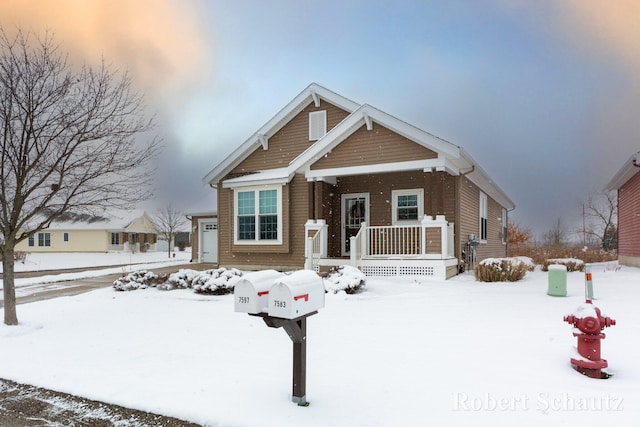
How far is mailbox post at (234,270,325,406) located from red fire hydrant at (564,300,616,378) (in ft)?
8.71

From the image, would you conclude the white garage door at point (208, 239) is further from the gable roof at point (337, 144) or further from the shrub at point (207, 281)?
the shrub at point (207, 281)

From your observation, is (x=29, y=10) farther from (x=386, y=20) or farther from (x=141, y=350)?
(x=386, y=20)

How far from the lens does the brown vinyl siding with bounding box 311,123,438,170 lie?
37.8ft

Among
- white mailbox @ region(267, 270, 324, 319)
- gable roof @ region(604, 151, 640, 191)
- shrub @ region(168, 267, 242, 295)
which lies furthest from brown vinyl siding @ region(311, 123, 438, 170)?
white mailbox @ region(267, 270, 324, 319)

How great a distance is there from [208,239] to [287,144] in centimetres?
1013

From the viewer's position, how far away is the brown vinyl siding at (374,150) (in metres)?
11.5

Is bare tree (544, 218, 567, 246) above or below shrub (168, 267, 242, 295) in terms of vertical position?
above

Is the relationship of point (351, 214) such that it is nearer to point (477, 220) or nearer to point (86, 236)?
point (477, 220)

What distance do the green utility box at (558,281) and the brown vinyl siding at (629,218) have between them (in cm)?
972

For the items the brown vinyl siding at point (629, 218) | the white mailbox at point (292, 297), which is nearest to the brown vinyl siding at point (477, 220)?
the brown vinyl siding at point (629, 218)

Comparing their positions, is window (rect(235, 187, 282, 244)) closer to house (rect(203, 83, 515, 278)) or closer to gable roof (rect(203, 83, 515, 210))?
house (rect(203, 83, 515, 278))

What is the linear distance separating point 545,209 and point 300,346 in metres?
52.5

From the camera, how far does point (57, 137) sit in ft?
24.0

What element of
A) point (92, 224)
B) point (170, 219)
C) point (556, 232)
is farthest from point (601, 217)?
point (92, 224)
